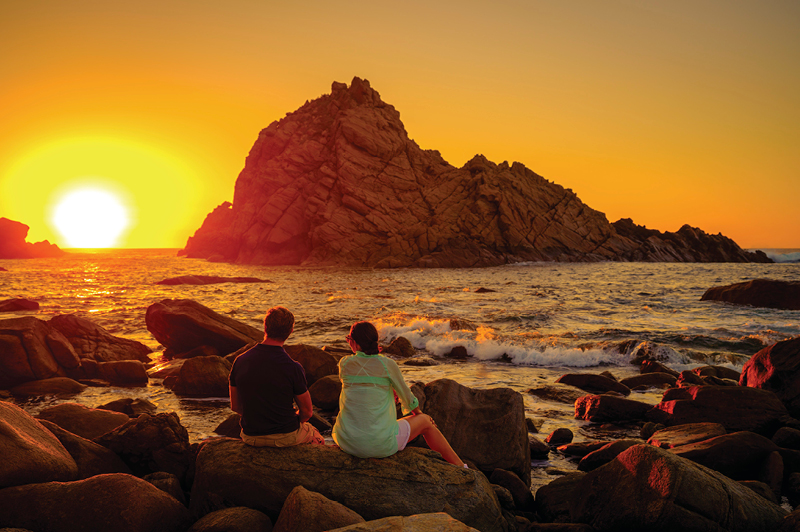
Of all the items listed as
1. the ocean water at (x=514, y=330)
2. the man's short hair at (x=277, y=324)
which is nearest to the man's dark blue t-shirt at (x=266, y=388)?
the man's short hair at (x=277, y=324)

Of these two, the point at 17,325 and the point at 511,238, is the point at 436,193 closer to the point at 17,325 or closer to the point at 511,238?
the point at 511,238

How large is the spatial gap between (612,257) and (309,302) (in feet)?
297

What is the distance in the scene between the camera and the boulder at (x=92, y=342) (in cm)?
1380

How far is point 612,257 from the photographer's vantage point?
10381cm

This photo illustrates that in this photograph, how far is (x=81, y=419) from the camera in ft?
22.7

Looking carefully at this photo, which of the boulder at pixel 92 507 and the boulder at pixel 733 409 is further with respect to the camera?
the boulder at pixel 733 409

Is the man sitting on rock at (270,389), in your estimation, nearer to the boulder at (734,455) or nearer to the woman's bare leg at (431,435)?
the woman's bare leg at (431,435)

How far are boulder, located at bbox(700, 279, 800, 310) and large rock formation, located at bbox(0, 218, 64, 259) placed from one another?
207267 mm

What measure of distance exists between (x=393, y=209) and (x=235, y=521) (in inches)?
3685

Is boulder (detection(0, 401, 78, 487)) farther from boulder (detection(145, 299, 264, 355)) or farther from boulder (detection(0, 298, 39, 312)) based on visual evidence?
boulder (detection(0, 298, 39, 312))

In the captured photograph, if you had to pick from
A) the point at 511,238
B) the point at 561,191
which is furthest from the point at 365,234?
the point at 561,191

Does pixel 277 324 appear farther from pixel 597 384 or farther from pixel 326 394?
pixel 597 384

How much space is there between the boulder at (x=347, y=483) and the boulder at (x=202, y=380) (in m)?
6.52

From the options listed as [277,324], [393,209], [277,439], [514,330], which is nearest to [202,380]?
[277,439]
